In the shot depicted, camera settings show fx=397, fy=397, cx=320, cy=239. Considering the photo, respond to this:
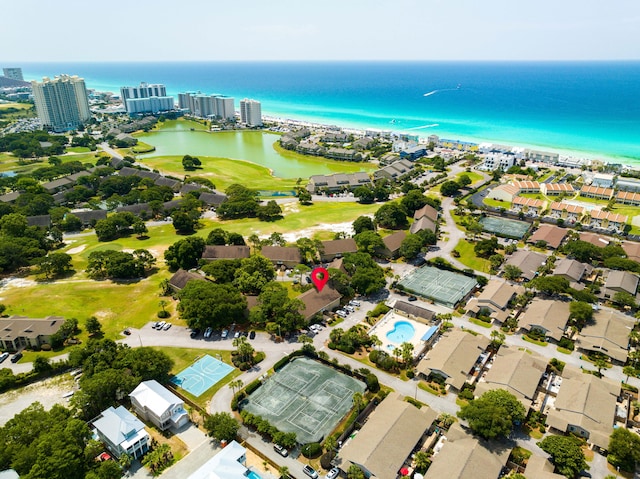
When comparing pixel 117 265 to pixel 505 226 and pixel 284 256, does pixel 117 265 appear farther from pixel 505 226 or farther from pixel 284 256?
pixel 505 226

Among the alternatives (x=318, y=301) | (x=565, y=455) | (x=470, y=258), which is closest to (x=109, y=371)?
Answer: (x=318, y=301)

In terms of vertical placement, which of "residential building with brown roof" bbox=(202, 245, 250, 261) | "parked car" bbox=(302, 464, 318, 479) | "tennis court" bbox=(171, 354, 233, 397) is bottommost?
"tennis court" bbox=(171, 354, 233, 397)

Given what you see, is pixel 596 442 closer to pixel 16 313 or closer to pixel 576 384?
pixel 576 384

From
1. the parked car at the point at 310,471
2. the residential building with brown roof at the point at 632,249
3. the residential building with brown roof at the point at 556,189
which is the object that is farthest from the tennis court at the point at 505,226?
the parked car at the point at 310,471

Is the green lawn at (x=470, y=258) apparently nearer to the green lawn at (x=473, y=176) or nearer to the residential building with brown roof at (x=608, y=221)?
the residential building with brown roof at (x=608, y=221)

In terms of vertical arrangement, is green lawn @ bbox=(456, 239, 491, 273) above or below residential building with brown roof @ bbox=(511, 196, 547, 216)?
below

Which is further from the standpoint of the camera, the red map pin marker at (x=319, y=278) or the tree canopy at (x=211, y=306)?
the red map pin marker at (x=319, y=278)

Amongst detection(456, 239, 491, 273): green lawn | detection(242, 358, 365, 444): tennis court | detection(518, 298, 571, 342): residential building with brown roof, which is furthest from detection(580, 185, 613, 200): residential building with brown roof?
detection(242, 358, 365, 444): tennis court

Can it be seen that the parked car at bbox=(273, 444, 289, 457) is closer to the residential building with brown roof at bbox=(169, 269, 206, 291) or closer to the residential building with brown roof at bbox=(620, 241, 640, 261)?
the residential building with brown roof at bbox=(169, 269, 206, 291)
